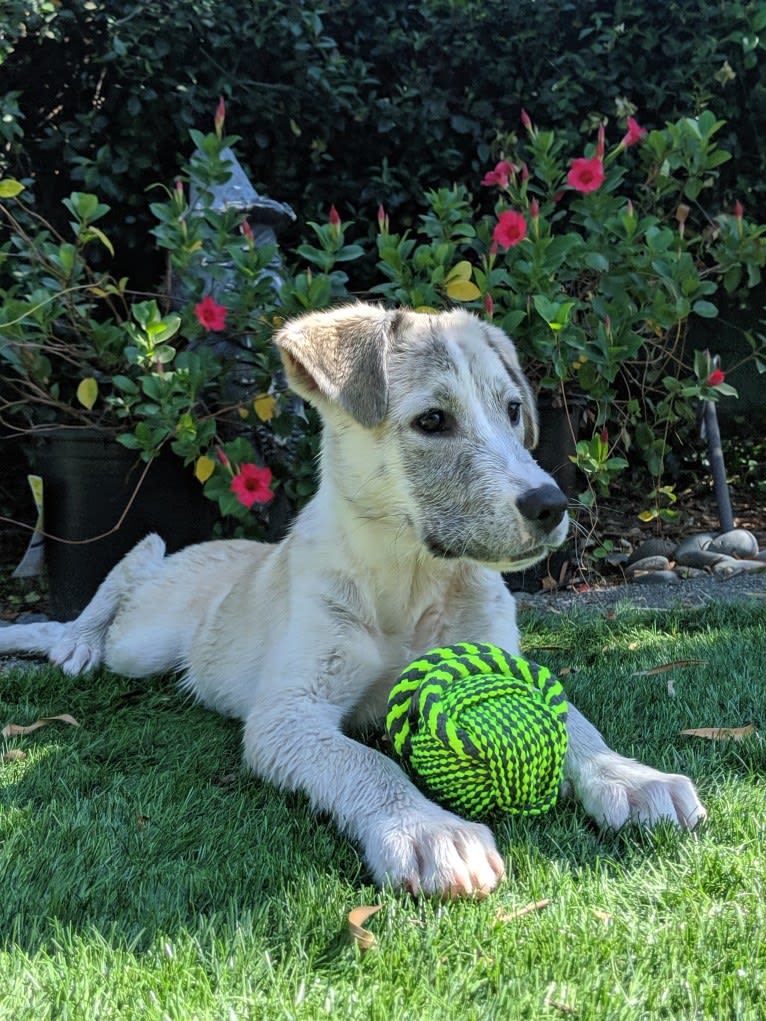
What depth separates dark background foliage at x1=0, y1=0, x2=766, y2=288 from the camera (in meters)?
6.21

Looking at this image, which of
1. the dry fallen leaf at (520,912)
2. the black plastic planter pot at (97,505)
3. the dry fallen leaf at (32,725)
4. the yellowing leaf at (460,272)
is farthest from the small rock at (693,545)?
the dry fallen leaf at (520,912)

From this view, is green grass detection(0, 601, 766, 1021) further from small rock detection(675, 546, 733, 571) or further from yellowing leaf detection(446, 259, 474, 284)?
small rock detection(675, 546, 733, 571)

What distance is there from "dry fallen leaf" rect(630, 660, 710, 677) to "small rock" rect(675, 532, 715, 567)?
9.05 ft

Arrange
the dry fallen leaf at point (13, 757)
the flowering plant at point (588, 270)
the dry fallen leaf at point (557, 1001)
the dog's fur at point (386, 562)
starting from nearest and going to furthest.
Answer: the dry fallen leaf at point (557, 1001)
the dog's fur at point (386, 562)
the dry fallen leaf at point (13, 757)
the flowering plant at point (588, 270)

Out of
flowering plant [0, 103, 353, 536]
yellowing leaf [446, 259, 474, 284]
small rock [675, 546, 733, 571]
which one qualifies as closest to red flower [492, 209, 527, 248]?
yellowing leaf [446, 259, 474, 284]

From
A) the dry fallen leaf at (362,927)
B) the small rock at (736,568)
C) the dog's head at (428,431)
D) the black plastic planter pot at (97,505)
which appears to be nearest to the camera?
the dry fallen leaf at (362,927)

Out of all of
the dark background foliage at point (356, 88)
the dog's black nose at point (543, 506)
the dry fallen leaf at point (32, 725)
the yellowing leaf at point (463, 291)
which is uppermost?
the dark background foliage at point (356, 88)

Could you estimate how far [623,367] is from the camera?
5742 millimetres

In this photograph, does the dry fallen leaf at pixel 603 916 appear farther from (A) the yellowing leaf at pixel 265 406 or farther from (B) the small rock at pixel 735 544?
(B) the small rock at pixel 735 544

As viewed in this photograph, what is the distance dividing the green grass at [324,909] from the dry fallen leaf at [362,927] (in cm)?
2

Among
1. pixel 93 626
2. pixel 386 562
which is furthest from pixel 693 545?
pixel 93 626

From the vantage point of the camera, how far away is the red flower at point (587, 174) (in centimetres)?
486

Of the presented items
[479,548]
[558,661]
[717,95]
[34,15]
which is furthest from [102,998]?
[717,95]

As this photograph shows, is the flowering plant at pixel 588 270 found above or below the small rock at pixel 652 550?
above
